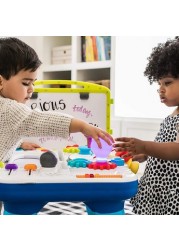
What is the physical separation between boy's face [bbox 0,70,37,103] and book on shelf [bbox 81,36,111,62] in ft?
5.17

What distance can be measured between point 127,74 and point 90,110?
3.27ft

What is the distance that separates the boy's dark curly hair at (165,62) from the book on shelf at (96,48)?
1219 mm

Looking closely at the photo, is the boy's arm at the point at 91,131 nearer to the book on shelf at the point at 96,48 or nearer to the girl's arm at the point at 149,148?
the girl's arm at the point at 149,148

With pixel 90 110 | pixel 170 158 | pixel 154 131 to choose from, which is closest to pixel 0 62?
pixel 170 158

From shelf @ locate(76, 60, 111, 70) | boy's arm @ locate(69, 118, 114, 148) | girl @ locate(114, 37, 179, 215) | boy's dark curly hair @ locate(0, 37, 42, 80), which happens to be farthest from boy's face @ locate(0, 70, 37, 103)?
shelf @ locate(76, 60, 111, 70)

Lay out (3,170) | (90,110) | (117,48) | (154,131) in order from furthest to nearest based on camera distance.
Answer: (117,48) < (154,131) < (90,110) < (3,170)

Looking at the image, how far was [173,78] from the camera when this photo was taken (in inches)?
46.9

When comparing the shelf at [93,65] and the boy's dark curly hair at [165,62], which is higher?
the shelf at [93,65]

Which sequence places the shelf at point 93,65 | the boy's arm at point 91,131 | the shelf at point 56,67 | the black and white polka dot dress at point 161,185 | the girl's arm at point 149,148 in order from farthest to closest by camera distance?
1. the shelf at point 56,67
2. the shelf at point 93,65
3. the black and white polka dot dress at point 161,185
4. the girl's arm at point 149,148
5. the boy's arm at point 91,131

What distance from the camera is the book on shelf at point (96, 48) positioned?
251cm

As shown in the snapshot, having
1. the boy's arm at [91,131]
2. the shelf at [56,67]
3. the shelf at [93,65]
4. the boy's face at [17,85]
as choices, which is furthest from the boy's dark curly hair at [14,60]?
the shelf at [56,67]

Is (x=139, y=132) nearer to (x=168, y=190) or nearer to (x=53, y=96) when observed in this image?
(x=53, y=96)

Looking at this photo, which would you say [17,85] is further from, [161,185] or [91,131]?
[161,185]

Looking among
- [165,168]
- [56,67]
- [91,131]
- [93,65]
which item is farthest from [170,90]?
[56,67]
